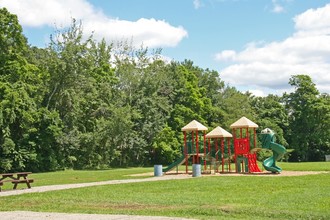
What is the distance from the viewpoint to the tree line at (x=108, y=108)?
3944cm

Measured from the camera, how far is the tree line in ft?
129

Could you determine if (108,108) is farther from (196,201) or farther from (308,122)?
(196,201)

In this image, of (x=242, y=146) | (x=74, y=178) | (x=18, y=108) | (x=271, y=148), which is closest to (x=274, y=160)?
(x=271, y=148)

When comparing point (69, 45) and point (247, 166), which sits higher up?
point (69, 45)

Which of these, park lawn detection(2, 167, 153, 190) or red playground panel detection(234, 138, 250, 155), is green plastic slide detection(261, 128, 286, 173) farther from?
park lawn detection(2, 167, 153, 190)

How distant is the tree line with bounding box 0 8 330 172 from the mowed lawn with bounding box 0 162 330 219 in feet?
69.8

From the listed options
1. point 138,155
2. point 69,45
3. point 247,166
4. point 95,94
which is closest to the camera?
point 247,166

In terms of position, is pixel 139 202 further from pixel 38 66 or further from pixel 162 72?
pixel 162 72

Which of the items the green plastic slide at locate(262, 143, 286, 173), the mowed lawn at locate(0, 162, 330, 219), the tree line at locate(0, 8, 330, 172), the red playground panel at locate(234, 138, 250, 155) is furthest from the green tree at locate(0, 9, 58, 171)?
the mowed lawn at locate(0, 162, 330, 219)

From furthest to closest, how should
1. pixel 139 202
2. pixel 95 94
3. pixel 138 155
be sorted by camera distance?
pixel 138 155, pixel 95 94, pixel 139 202

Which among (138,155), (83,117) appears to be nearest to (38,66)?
(83,117)

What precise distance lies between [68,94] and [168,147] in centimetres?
1198

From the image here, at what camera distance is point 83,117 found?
47.7m

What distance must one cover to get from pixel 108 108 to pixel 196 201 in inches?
1311
